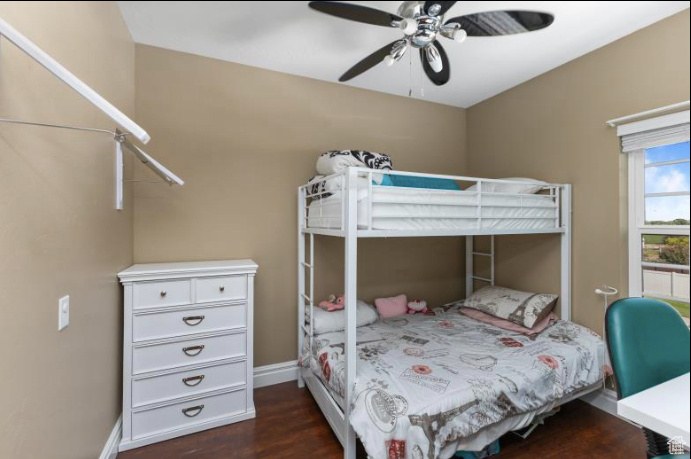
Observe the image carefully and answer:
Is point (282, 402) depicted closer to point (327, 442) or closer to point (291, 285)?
point (327, 442)

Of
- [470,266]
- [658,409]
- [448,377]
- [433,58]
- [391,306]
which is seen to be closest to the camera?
[658,409]

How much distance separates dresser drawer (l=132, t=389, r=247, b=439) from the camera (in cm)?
179

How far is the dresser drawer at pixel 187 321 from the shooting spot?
179cm

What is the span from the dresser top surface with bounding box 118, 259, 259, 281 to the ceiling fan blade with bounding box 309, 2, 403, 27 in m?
1.47

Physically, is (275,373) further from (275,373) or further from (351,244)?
(351,244)

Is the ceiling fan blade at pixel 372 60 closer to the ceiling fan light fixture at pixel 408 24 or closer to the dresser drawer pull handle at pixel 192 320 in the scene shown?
the ceiling fan light fixture at pixel 408 24

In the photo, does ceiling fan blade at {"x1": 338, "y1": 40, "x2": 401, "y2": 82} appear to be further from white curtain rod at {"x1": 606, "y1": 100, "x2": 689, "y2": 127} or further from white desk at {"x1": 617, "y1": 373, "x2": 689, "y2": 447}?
white desk at {"x1": 617, "y1": 373, "x2": 689, "y2": 447}

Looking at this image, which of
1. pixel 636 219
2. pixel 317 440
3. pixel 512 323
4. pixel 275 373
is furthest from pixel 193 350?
pixel 636 219

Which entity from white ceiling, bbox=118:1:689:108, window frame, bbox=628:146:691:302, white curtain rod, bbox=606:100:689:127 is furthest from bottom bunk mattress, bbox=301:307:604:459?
white ceiling, bbox=118:1:689:108

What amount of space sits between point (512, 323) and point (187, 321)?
2.23 metres

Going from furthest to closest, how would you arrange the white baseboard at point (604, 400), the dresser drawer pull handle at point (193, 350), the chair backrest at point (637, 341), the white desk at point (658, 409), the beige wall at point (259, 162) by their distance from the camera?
the beige wall at point (259, 162) < the white baseboard at point (604, 400) < the dresser drawer pull handle at point (193, 350) < the chair backrest at point (637, 341) < the white desk at point (658, 409)

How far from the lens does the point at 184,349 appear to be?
1874 mm

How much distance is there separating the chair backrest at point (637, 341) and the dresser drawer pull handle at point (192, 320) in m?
1.96

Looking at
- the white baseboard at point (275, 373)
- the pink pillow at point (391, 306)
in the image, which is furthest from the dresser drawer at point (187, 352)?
the pink pillow at point (391, 306)
